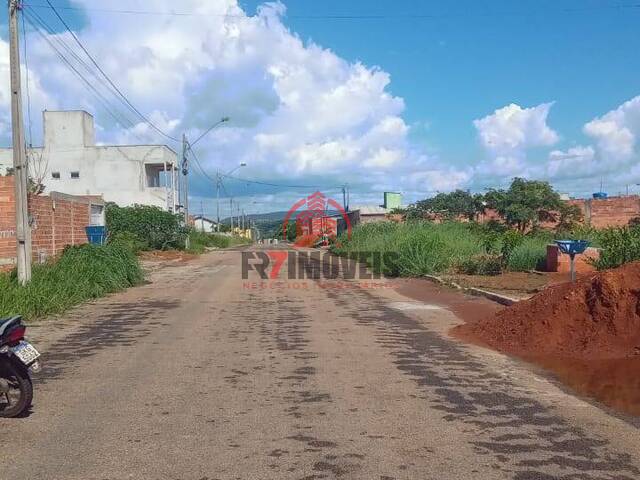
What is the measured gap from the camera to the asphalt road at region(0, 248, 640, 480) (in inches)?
183

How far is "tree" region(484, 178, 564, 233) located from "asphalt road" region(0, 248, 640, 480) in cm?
2430

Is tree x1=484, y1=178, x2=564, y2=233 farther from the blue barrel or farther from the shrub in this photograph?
the blue barrel

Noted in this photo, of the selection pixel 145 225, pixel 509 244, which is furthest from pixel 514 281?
pixel 145 225

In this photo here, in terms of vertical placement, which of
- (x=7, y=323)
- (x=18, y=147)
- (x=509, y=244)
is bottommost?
(x=7, y=323)

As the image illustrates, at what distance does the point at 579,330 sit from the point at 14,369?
7.84 meters

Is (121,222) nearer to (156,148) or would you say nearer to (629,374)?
(156,148)

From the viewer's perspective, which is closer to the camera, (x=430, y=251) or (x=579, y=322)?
(x=579, y=322)

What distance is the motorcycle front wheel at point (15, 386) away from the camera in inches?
231

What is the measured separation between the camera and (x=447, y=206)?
50.6m

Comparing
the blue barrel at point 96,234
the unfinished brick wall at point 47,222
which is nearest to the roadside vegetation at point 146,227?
the unfinished brick wall at point 47,222

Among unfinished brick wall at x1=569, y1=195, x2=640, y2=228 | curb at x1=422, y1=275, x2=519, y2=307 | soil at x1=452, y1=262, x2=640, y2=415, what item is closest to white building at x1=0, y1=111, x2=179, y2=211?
unfinished brick wall at x1=569, y1=195, x2=640, y2=228

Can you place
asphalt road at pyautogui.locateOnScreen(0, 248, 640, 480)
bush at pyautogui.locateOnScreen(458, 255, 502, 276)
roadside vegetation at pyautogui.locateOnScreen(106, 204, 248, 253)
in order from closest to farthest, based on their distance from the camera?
asphalt road at pyautogui.locateOnScreen(0, 248, 640, 480) → bush at pyautogui.locateOnScreen(458, 255, 502, 276) → roadside vegetation at pyautogui.locateOnScreen(106, 204, 248, 253)

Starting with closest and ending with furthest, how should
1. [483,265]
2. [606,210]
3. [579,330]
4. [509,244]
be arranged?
[579,330] → [509,244] → [483,265] → [606,210]

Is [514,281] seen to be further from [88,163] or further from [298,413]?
[88,163]
